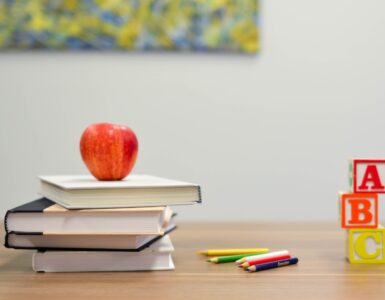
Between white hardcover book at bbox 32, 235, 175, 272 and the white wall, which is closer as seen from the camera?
white hardcover book at bbox 32, 235, 175, 272

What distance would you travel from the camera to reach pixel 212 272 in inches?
27.1

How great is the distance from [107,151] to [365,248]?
409mm

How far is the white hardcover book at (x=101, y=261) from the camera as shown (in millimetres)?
695

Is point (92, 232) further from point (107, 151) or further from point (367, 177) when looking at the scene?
point (367, 177)

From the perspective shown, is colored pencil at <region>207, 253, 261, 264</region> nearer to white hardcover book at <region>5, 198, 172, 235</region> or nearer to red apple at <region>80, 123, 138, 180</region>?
white hardcover book at <region>5, 198, 172, 235</region>

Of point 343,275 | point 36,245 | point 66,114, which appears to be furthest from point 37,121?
point 343,275

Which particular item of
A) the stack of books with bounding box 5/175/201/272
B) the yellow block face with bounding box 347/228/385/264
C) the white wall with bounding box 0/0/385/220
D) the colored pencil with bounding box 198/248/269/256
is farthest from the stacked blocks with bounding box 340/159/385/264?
the white wall with bounding box 0/0/385/220

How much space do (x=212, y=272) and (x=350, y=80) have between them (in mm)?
1718

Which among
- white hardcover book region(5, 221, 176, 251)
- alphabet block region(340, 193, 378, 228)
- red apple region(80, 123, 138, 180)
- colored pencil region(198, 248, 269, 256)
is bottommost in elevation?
colored pencil region(198, 248, 269, 256)

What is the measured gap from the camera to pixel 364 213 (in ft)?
2.51

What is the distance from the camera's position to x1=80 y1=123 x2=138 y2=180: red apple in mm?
856

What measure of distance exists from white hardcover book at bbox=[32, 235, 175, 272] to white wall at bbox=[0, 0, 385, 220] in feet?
4.86

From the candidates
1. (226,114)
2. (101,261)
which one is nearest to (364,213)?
(101,261)

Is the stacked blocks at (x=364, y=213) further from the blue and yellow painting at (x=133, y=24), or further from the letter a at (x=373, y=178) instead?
the blue and yellow painting at (x=133, y=24)
